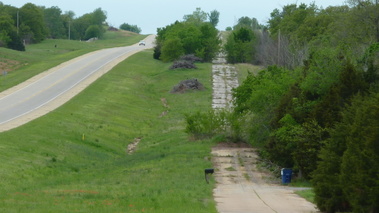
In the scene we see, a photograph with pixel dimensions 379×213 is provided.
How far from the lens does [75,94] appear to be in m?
62.9

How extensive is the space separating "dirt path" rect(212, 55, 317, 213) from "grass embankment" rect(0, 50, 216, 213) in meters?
0.69

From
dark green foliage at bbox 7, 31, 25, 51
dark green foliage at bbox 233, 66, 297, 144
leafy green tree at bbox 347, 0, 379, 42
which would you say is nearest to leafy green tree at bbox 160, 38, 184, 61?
dark green foliage at bbox 7, 31, 25, 51

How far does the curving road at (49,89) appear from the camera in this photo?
4909 cm

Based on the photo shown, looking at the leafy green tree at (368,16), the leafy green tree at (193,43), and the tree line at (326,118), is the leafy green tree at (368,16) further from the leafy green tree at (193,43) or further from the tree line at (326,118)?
the leafy green tree at (193,43)

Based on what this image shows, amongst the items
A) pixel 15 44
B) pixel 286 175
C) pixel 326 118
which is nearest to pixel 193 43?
pixel 15 44

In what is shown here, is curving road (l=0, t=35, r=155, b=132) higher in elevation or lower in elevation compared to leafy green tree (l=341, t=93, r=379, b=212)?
lower

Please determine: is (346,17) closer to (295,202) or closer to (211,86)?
(211,86)

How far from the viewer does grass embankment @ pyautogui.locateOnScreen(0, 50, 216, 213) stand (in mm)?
20891

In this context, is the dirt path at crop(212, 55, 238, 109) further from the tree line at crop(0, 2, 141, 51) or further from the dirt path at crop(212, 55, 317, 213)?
the tree line at crop(0, 2, 141, 51)

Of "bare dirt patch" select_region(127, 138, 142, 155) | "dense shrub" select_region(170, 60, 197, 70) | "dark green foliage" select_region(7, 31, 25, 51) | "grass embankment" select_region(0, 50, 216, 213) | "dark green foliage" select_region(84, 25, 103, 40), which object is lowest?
"bare dirt patch" select_region(127, 138, 142, 155)

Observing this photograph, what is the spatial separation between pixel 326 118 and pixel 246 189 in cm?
459

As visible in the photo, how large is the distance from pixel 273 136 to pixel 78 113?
76.8 feet

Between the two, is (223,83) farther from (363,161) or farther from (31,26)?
(31,26)

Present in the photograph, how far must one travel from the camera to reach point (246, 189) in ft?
85.9
